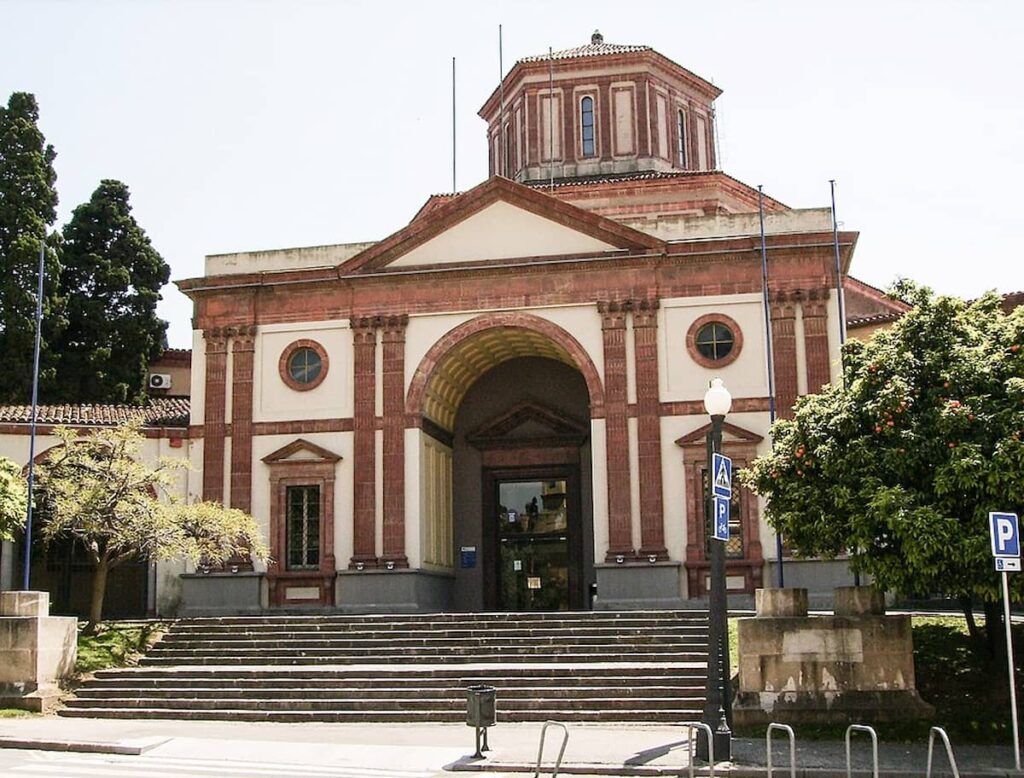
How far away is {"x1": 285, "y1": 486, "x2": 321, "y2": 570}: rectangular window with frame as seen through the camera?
3180cm

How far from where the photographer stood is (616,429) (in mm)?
30500

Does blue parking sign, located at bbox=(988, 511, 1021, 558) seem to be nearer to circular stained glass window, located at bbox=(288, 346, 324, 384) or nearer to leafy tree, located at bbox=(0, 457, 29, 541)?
leafy tree, located at bbox=(0, 457, 29, 541)

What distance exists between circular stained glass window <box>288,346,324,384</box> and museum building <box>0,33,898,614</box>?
60 millimetres

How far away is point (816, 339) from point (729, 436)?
3224 millimetres

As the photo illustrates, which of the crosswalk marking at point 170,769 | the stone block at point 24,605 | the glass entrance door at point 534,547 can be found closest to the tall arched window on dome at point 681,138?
the glass entrance door at point 534,547

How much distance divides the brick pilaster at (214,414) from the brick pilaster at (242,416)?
0.28 m

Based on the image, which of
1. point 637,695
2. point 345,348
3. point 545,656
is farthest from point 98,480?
point 637,695

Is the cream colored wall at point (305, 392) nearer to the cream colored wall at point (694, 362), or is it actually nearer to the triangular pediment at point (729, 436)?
the cream colored wall at point (694, 362)

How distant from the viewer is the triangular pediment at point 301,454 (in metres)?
31.8

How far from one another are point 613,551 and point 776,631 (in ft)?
34.4

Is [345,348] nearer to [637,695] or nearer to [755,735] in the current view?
[637,695]

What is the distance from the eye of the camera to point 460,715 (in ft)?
69.2

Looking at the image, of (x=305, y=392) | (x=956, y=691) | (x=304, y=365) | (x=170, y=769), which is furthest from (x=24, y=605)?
(x=956, y=691)

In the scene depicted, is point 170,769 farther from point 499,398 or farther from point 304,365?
point 499,398
